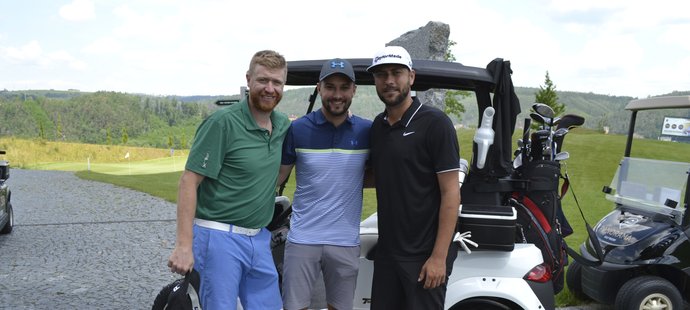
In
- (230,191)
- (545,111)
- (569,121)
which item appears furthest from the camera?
(569,121)

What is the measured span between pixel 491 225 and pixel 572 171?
67.7ft

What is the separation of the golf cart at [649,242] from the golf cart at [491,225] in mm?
1398

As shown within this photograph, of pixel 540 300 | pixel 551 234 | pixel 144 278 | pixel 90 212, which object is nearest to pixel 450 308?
pixel 540 300

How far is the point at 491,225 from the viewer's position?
2812mm

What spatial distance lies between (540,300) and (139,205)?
1087 cm

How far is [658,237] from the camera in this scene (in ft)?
14.3

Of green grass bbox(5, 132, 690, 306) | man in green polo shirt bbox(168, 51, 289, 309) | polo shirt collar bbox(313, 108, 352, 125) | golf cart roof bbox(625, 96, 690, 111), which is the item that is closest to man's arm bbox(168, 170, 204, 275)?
man in green polo shirt bbox(168, 51, 289, 309)

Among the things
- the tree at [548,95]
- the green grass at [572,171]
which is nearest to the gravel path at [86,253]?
the green grass at [572,171]

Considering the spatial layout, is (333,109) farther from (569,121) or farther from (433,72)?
(569,121)

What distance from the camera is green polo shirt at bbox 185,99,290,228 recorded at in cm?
233

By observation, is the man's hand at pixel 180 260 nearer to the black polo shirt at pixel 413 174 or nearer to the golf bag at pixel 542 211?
the black polo shirt at pixel 413 174

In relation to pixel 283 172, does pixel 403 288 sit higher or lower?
lower

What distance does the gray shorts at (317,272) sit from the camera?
2.62 m

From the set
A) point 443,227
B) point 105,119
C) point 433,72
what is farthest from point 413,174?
point 105,119
